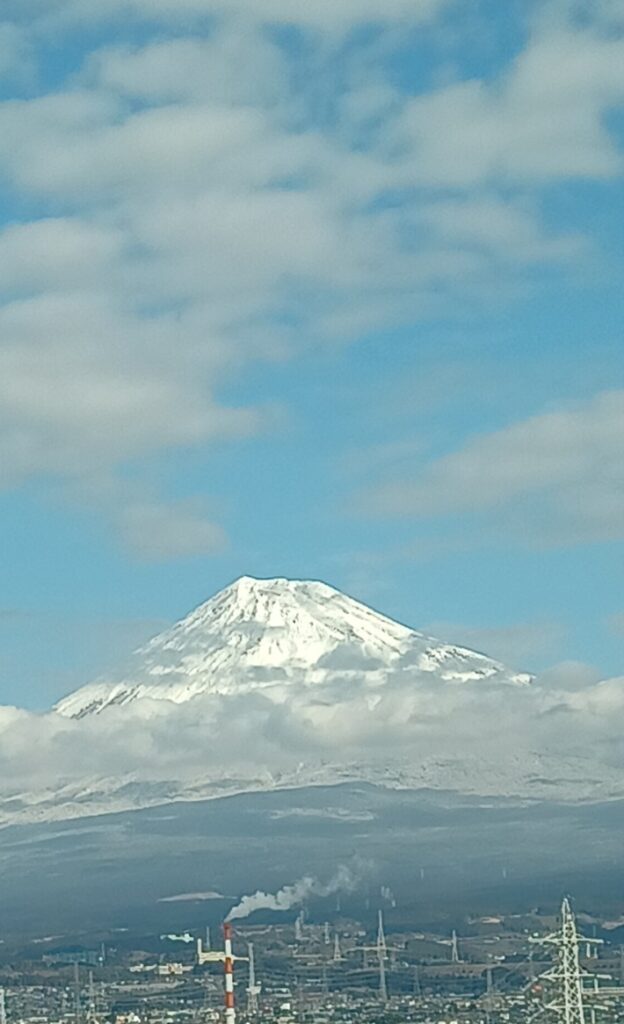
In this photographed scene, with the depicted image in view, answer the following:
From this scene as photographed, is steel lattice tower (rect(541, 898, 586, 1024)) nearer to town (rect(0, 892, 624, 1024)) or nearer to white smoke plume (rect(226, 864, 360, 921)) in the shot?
town (rect(0, 892, 624, 1024))

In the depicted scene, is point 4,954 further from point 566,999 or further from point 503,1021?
point 566,999

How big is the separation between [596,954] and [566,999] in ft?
193

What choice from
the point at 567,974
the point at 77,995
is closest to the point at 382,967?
the point at 77,995

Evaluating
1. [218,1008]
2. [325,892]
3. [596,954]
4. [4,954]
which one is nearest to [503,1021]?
[218,1008]

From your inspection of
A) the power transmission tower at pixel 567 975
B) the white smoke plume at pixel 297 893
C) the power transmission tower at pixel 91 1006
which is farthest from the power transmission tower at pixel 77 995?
the power transmission tower at pixel 567 975

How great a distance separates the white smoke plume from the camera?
14970 cm

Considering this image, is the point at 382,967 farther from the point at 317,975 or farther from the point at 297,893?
the point at 297,893

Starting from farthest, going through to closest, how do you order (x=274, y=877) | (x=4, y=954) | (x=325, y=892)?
(x=274, y=877)
(x=325, y=892)
(x=4, y=954)

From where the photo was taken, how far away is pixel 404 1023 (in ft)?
255

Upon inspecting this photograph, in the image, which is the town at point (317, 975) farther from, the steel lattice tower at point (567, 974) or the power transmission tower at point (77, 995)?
the steel lattice tower at point (567, 974)

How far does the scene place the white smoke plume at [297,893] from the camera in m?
150

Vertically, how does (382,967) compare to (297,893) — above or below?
below

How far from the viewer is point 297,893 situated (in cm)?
17650

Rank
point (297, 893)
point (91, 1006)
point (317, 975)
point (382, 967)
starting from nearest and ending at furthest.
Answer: point (91, 1006)
point (382, 967)
point (317, 975)
point (297, 893)
